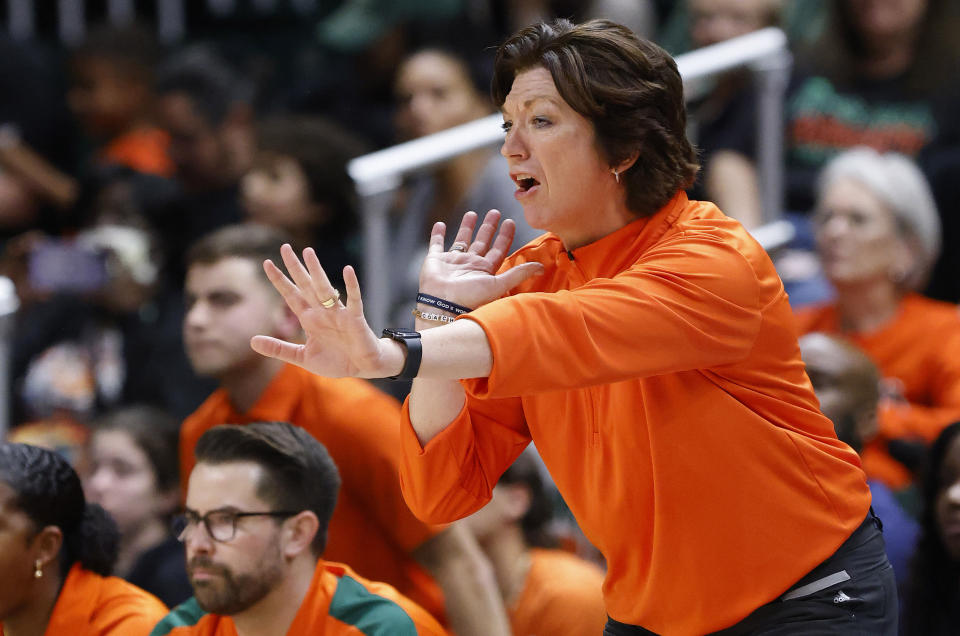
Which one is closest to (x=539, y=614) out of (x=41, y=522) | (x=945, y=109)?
(x=41, y=522)

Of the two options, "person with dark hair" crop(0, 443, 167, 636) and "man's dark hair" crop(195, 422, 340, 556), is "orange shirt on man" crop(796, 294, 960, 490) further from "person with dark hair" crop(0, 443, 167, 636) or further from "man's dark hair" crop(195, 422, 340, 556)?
"person with dark hair" crop(0, 443, 167, 636)

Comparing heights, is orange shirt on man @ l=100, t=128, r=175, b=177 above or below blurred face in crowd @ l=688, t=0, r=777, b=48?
below

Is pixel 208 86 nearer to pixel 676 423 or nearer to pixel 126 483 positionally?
pixel 126 483

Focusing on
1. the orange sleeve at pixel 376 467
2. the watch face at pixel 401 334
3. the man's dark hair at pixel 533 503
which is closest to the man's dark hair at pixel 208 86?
the man's dark hair at pixel 533 503

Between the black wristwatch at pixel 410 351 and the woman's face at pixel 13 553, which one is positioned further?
the woman's face at pixel 13 553

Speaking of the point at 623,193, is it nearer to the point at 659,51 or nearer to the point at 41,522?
the point at 659,51

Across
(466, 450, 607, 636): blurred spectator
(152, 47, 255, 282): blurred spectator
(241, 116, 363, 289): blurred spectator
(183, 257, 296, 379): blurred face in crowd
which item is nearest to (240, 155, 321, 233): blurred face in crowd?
(241, 116, 363, 289): blurred spectator

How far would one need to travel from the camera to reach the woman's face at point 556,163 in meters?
2.31

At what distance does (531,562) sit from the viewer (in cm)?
397

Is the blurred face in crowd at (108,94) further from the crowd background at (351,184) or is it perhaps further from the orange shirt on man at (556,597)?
the orange shirt on man at (556,597)

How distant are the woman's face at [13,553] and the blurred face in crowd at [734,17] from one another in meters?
3.03

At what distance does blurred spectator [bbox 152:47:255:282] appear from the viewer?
217 inches

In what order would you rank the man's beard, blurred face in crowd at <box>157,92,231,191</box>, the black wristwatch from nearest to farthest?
the black wristwatch → the man's beard → blurred face in crowd at <box>157,92,231,191</box>

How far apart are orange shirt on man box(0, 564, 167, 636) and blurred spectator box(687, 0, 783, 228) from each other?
7.70 feet
